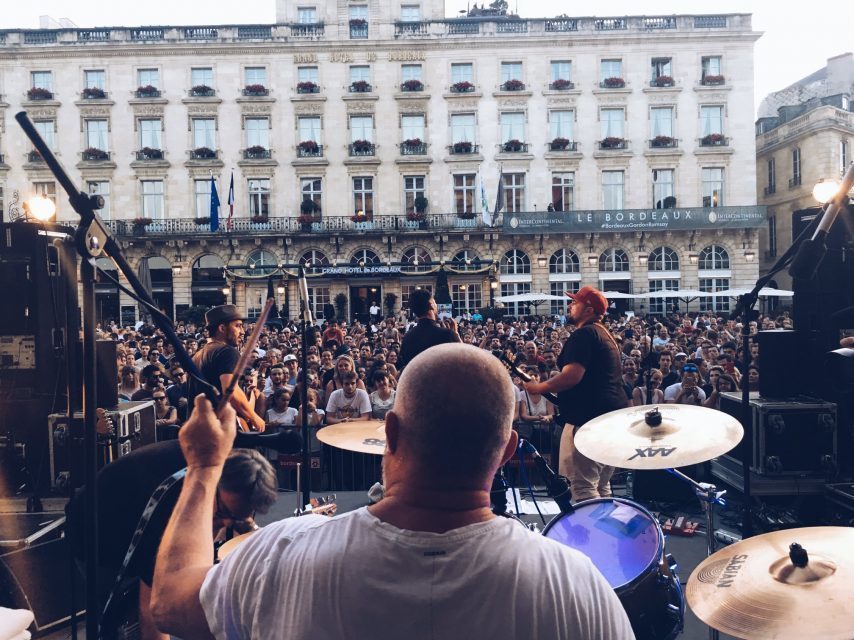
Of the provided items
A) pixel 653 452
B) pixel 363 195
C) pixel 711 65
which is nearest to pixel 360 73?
pixel 363 195

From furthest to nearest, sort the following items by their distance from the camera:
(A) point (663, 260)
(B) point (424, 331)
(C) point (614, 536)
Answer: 1. (A) point (663, 260)
2. (B) point (424, 331)
3. (C) point (614, 536)

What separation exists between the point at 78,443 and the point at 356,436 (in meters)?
2.43

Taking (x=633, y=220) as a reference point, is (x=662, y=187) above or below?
above

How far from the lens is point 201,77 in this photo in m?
30.2

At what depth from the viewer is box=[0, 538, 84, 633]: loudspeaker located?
12.2 ft

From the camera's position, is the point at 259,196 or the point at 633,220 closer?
the point at 633,220

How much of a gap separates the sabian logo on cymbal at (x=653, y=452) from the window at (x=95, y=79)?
110 feet

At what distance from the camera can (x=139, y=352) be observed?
44.0 ft

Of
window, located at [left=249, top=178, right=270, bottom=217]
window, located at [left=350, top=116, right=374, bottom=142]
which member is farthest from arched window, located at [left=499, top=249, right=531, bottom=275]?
window, located at [left=249, top=178, right=270, bottom=217]

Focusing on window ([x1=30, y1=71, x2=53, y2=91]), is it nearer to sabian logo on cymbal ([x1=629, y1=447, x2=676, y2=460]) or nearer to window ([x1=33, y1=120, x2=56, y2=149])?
window ([x1=33, y1=120, x2=56, y2=149])

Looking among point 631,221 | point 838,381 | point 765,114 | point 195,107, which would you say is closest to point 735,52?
point 631,221

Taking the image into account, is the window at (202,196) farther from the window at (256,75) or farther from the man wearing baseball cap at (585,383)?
the man wearing baseball cap at (585,383)

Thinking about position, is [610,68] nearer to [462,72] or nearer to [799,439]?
[462,72]

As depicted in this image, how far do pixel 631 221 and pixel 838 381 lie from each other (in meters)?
27.6
